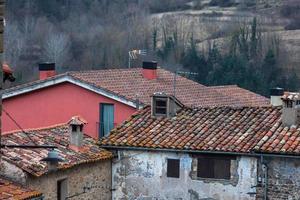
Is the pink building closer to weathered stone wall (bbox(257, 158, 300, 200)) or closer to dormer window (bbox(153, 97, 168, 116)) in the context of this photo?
Result: dormer window (bbox(153, 97, 168, 116))

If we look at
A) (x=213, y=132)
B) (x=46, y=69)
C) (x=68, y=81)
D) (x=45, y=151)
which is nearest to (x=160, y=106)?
(x=213, y=132)

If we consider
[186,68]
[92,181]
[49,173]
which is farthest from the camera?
[186,68]

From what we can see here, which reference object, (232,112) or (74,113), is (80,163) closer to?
(232,112)

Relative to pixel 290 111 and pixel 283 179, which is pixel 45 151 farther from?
pixel 290 111

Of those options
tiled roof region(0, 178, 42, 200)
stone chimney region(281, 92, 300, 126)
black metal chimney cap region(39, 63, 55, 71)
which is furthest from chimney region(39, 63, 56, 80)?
tiled roof region(0, 178, 42, 200)

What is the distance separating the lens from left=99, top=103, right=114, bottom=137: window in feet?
78.2

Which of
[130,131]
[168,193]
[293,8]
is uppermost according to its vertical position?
[293,8]

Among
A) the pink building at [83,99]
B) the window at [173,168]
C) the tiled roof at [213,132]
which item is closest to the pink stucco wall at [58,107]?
the pink building at [83,99]

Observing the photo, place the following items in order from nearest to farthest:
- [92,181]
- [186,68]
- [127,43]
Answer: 1. [92,181]
2. [186,68]
3. [127,43]

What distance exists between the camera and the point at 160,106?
837 inches

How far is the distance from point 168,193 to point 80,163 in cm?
247

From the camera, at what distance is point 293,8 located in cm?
9319

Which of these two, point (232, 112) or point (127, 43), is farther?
point (127, 43)

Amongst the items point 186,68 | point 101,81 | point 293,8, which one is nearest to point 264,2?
point 293,8
